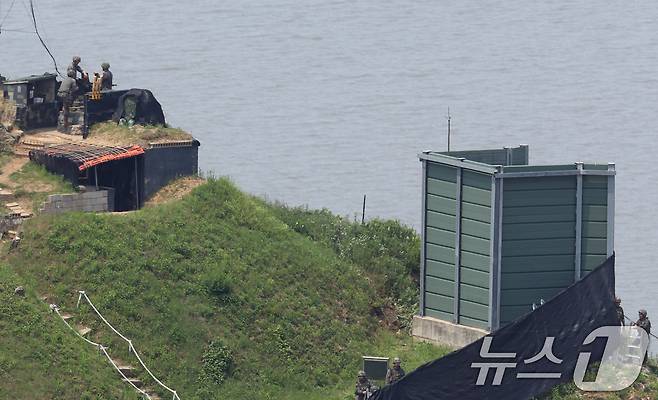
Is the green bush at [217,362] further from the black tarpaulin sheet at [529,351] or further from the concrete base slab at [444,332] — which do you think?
the concrete base slab at [444,332]

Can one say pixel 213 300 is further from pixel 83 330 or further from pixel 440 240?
pixel 440 240

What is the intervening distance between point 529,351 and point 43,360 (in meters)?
9.71

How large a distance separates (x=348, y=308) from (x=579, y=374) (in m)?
5.21

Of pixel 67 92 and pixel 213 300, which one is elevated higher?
pixel 67 92

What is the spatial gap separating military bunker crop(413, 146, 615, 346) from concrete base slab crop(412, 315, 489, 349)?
21 millimetres

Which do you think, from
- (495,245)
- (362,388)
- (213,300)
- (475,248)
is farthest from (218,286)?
(495,245)

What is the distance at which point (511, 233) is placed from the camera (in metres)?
37.6

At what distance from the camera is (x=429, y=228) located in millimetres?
38938

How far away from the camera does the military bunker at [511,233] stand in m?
37.6

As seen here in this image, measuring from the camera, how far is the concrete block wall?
38.8 meters

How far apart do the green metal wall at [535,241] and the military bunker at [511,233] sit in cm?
2

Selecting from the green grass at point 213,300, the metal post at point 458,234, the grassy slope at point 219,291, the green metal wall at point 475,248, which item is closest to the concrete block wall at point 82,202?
the green grass at point 213,300

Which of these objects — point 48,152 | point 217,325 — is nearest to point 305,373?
point 217,325

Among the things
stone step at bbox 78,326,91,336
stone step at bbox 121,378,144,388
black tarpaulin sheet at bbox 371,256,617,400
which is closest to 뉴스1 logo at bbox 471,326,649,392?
black tarpaulin sheet at bbox 371,256,617,400
